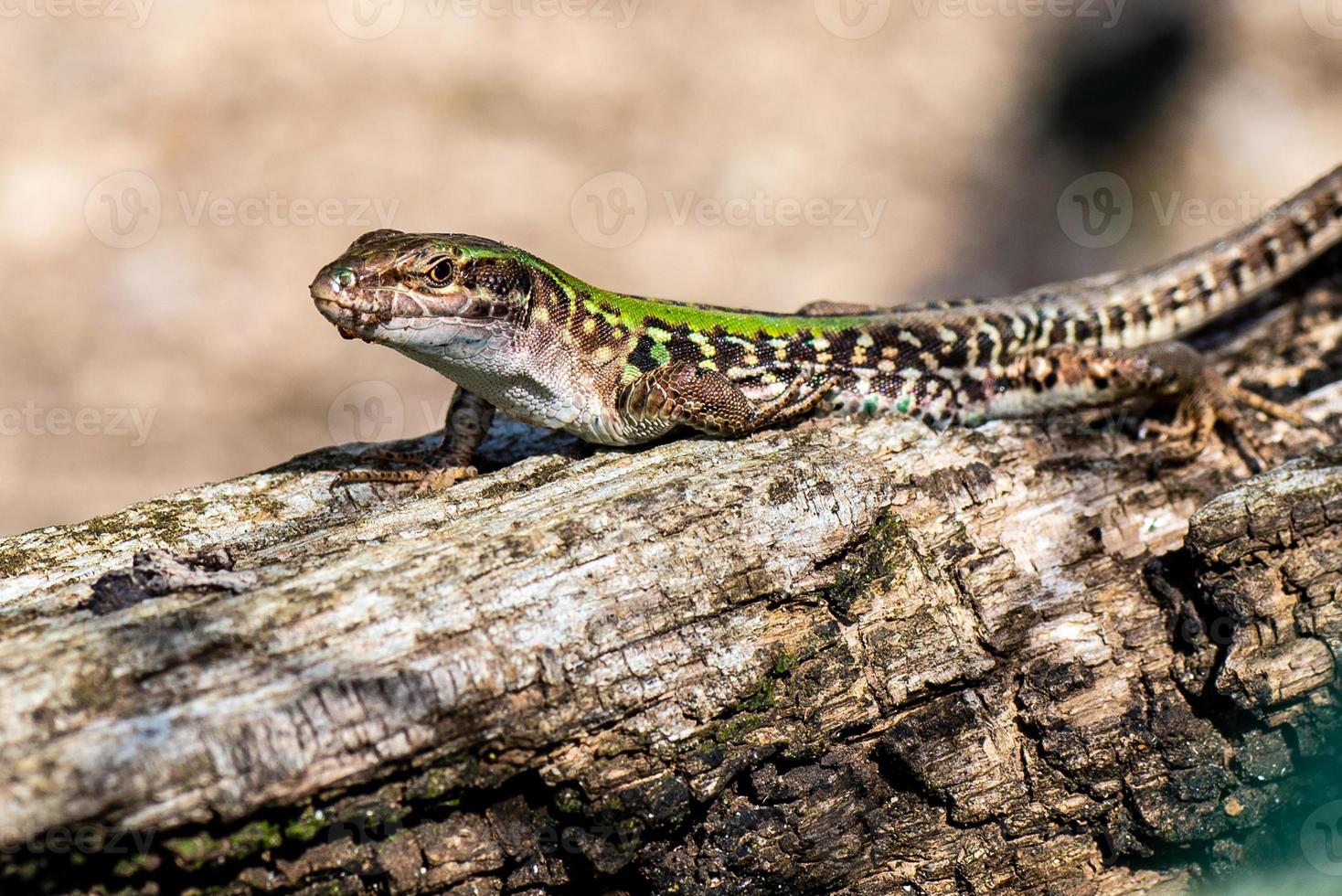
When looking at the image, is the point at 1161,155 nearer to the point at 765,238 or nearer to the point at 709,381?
the point at 765,238

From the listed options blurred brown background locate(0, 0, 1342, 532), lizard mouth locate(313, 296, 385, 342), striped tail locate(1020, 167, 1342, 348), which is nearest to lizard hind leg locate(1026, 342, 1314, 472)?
striped tail locate(1020, 167, 1342, 348)

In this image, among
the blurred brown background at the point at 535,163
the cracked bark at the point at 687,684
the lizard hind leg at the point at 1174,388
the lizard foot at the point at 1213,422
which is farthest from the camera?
the blurred brown background at the point at 535,163

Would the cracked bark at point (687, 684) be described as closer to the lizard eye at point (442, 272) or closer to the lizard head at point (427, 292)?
the lizard head at point (427, 292)

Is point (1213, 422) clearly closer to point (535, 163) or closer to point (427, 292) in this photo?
point (427, 292)

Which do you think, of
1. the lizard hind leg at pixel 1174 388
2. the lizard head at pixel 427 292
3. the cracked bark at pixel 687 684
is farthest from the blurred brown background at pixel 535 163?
the lizard hind leg at pixel 1174 388

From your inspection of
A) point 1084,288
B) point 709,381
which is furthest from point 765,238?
point 709,381

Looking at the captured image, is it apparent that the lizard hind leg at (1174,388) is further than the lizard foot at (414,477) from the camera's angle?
Yes

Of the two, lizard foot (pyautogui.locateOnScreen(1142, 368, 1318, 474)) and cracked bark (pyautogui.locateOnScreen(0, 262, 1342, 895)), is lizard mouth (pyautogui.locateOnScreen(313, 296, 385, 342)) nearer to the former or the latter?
cracked bark (pyautogui.locateOnScreen(0, 262, 1342, 895))
